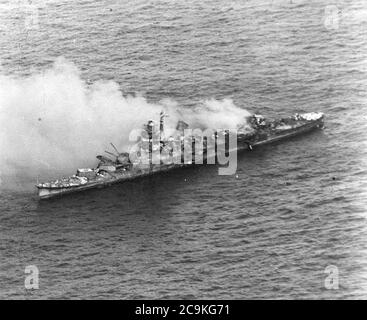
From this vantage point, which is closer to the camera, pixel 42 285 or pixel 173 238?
pixel 42 285

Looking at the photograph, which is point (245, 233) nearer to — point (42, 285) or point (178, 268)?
point (178, 268)

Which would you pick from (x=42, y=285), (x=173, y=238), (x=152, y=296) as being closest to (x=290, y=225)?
(x=173, y=238)

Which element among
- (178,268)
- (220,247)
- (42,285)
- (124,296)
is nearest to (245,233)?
(220,247)
